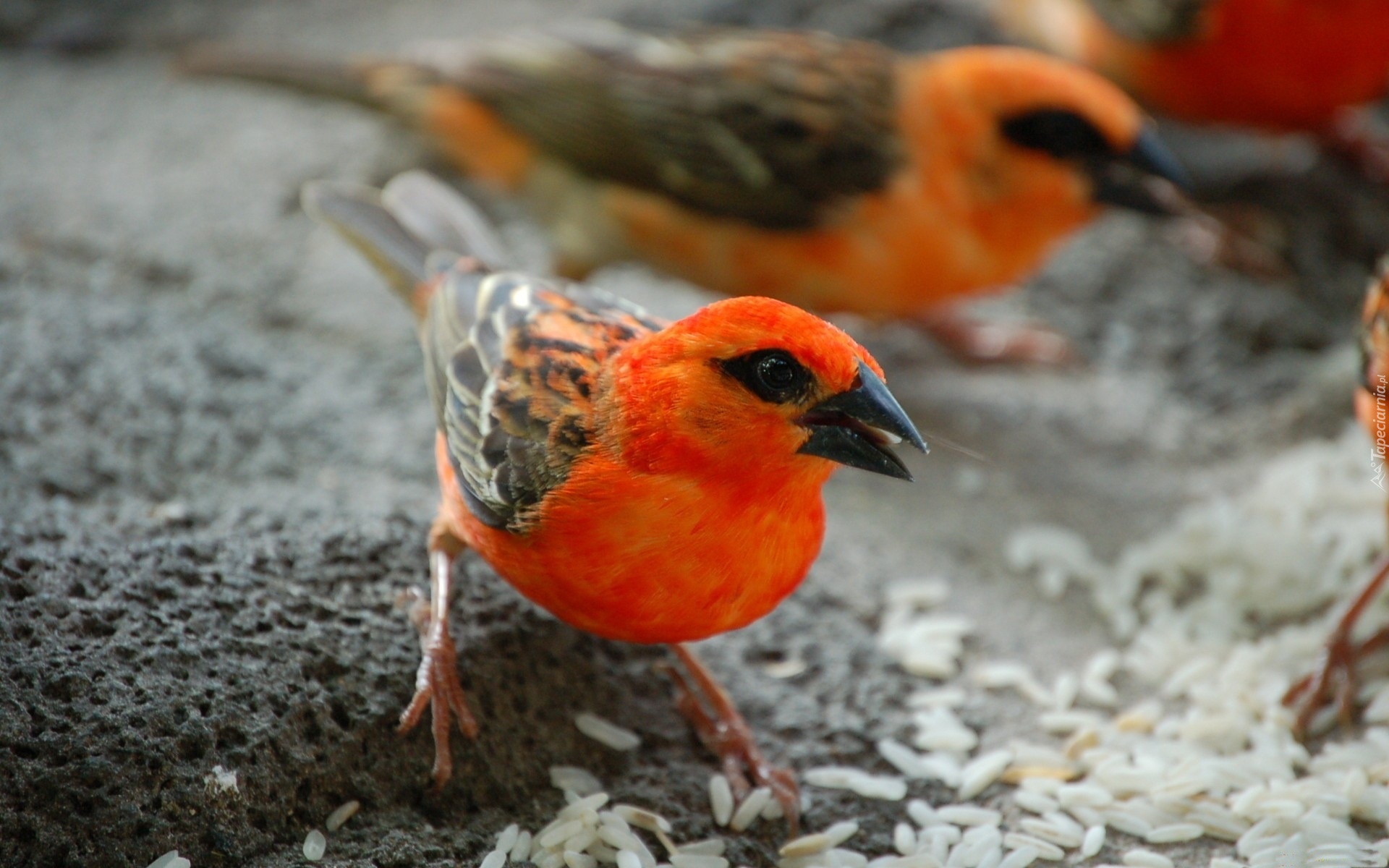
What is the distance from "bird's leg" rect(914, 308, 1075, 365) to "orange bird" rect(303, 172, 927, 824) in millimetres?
2262

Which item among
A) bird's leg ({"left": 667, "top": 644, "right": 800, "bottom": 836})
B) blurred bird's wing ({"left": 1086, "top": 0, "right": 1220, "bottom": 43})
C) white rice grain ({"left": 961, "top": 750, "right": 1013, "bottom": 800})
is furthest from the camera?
blurred bird's wing ({"left": 1086, "top": 0, "right": 1220, "bottom": 43})

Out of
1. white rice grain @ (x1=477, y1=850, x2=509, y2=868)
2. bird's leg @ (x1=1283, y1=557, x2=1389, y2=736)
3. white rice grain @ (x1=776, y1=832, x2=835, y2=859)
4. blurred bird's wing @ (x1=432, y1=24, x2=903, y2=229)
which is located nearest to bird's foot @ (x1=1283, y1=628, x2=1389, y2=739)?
bird's leg @ (x1=1283, y1=557, x2=1389, y2=736)

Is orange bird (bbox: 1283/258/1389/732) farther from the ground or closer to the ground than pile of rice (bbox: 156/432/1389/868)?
farther from the ground

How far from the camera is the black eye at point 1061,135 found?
14.0 feet

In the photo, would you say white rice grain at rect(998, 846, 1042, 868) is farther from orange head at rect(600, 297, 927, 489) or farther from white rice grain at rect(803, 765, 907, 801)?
orange head at rect(600, 297, 927, 489)

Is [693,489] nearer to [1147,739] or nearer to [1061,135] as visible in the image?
[1147,739]

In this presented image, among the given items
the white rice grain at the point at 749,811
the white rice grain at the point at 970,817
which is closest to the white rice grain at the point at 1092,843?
Result: the white rice grain at the point at 970,817

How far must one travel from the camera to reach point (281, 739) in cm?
242

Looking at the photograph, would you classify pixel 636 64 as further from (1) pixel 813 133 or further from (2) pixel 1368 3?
(2) pixel 1368 3

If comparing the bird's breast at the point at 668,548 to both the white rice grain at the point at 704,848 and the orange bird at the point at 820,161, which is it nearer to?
the white rice grain at the point at 704,848

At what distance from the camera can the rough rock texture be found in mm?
2408

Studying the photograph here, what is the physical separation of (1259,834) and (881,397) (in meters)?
1.25

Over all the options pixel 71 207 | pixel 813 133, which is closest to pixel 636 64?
pixel 813 133

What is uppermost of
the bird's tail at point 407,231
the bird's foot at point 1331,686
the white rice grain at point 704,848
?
the bird's tail at point 407,231
